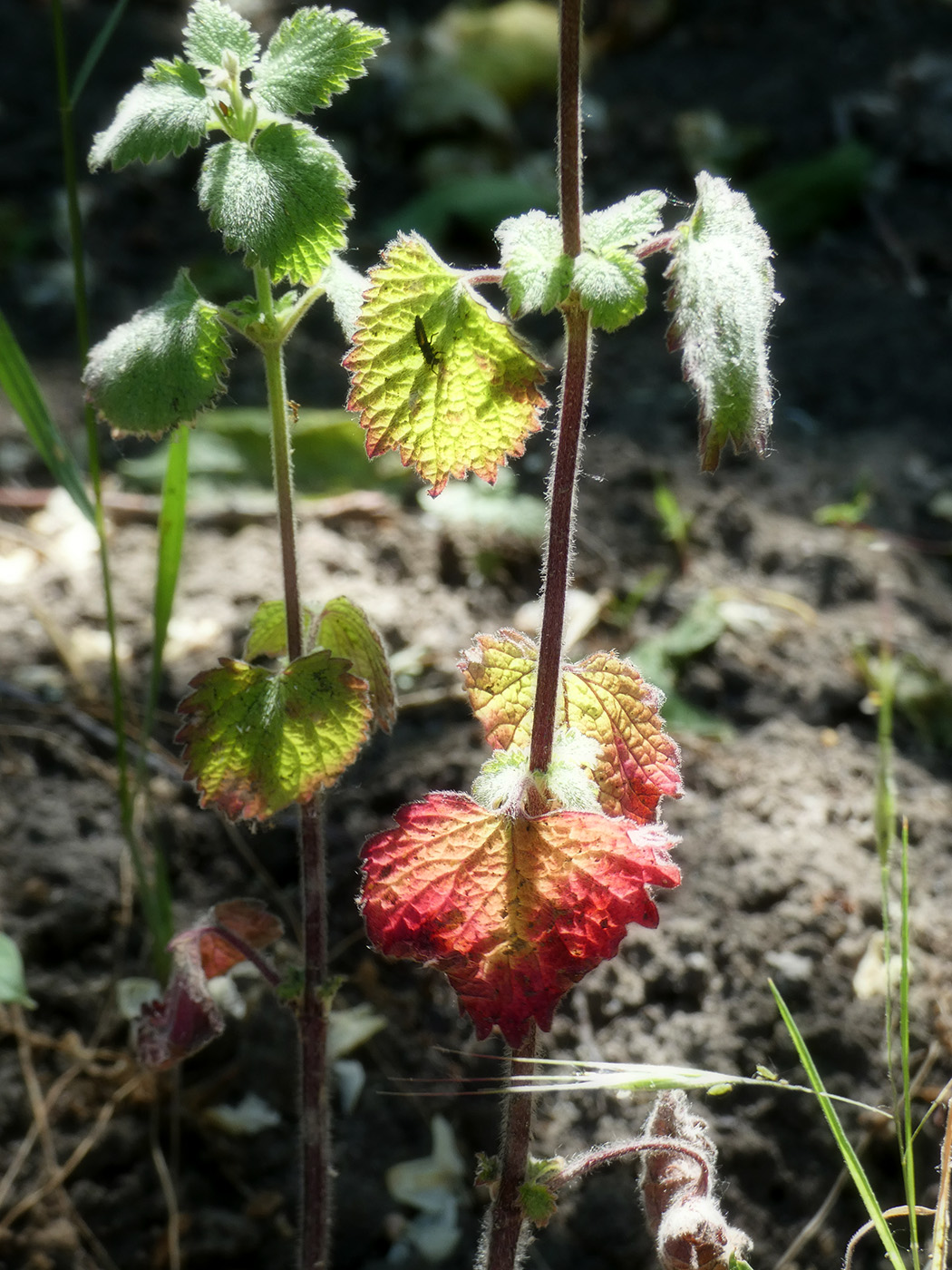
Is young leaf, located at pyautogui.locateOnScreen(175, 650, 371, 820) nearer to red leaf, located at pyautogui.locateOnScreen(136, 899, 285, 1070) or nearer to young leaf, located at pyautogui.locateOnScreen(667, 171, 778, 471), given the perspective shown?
red leaf, located at pyautogui.locateOnScreen(136, 899, 285, 1070)

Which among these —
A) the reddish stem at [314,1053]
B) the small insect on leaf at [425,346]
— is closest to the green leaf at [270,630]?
the reddish stem at [314,1053]

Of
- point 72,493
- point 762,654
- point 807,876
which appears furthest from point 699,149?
point 72,493

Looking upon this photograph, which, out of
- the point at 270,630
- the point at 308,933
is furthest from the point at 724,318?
the point at 308,933

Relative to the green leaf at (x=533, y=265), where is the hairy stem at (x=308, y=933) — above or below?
below

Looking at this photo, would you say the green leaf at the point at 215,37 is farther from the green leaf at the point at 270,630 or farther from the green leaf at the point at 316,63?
the green leaf at the point at 270,630

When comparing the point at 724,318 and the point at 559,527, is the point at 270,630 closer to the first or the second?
the point at 559,527
